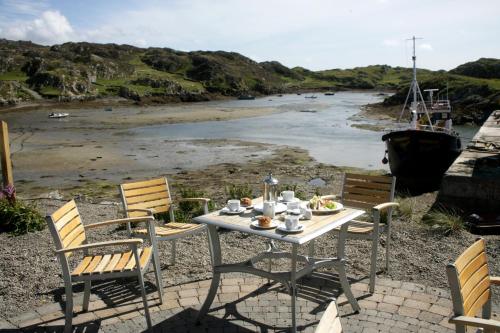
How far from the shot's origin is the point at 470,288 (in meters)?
2.94

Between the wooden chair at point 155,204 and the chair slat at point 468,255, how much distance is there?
3292 mm

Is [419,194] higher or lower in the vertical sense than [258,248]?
lower

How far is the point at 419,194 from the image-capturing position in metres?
14.8

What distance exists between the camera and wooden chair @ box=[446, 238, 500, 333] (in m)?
2.66

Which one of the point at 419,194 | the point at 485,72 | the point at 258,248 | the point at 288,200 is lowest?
the point at 419,194

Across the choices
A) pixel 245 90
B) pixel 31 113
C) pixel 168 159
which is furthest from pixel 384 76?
pixel 168 159

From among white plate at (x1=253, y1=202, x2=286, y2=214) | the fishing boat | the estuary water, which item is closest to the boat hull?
the fishing boat

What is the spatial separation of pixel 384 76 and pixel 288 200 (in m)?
178

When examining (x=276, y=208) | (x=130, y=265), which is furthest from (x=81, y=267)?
(x=276, y=208)

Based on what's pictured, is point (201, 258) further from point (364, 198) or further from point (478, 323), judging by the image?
point (478, 323)

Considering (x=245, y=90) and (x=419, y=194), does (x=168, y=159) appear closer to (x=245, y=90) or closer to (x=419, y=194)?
(x=419, y=194)

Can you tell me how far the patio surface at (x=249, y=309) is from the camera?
443cm

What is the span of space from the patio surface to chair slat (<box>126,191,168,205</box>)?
104cm

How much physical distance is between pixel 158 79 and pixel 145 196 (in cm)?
8019
